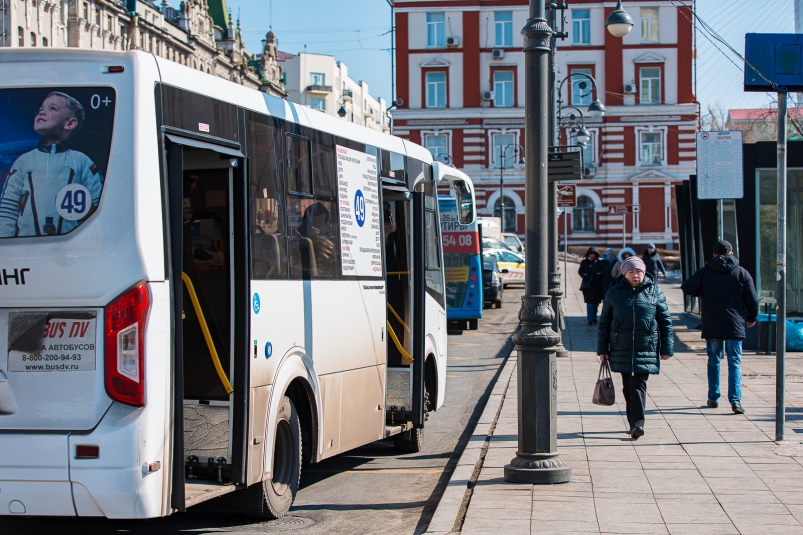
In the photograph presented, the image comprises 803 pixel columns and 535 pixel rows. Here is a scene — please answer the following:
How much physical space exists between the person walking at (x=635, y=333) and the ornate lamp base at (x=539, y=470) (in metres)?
2.00

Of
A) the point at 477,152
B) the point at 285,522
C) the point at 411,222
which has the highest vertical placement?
the point at 477,152

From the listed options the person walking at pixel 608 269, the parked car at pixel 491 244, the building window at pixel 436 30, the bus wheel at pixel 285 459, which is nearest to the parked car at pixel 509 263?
the parked car at pixel 491 244

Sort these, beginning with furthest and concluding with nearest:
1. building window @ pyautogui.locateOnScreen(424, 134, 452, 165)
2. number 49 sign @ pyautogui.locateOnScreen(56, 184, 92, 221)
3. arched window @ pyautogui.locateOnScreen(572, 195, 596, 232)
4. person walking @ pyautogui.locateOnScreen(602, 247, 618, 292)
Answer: arched window @ pyautogui.locateOnScreen(572, 195, 596, 232) < building window @ pyautogui.locateOnScreen(424, 134, 452, 165) < person walking @ pyautogui.locateOnScreen(602, 247, 618, 292) < number 49 sign @ pyautogui.locateOnScreen(56, 184, 92, 221)

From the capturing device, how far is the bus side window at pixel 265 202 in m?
6.80

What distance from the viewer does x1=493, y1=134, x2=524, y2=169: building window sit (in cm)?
6794

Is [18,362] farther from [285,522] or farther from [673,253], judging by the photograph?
[673,253]

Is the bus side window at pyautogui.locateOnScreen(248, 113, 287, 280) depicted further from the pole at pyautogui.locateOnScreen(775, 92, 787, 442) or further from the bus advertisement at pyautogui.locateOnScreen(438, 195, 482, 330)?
the bus advertisement at pyautogui.locateOnScreen(438, 195, 482, 330)

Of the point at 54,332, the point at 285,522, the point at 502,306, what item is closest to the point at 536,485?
the point at 285,522

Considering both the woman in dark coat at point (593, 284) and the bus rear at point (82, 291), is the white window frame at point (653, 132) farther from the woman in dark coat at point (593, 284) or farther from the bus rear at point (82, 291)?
the bus rear at point (82, 291)

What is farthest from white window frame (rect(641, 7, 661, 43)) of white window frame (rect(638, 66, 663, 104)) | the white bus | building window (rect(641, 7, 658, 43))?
the white bus

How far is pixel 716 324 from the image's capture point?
11.6 metres

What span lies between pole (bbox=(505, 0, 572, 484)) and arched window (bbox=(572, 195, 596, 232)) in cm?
6167

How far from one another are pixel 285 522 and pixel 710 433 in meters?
5.03

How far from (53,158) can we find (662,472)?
545cm
